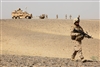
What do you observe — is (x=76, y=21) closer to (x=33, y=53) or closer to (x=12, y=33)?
(x=33, y=53)

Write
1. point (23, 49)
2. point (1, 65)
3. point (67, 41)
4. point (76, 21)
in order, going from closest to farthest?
point (1, 65) → point (76, 21) → point (23, 49) → point (67, 41)

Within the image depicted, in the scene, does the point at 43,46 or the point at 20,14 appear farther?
the point at 20,14

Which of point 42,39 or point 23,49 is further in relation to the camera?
point 42,39

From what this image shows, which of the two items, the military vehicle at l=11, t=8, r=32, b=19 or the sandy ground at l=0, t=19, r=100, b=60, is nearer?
the sandy ground at l=0, t=19, r=100, b=60

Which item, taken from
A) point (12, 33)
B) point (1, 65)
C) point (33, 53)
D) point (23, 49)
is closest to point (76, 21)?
point (1, 65)

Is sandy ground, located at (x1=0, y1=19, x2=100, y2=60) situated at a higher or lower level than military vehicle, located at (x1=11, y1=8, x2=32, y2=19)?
Result: higher

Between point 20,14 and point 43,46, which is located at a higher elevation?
point 43,46

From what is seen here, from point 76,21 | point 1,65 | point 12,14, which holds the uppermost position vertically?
point 76,21

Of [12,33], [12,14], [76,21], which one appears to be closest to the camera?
[76,21]

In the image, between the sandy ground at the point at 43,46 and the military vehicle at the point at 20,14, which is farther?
the military vehicle at the point at 20,14

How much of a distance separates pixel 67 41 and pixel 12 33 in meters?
6.21

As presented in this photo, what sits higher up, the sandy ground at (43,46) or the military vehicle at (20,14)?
the sandy ground at (43,46)

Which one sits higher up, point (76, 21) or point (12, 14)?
point (76, 21)

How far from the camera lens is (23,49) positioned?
58.0 feet
